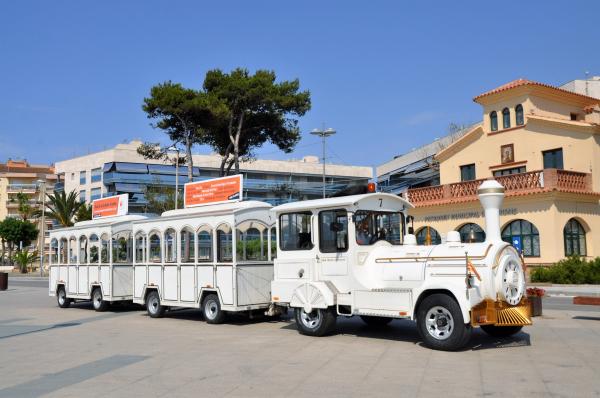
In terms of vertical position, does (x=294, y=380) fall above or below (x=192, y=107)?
below

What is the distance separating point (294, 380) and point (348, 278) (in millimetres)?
3828

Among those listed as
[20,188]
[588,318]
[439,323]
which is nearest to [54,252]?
[439,323]

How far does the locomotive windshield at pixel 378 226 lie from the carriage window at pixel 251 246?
383 cm

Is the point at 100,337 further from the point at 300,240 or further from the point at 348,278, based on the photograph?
the point at 348,278

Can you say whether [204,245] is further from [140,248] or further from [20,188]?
[20,188]

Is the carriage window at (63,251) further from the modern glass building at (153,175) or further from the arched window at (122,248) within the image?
the modern glass building at (153,175)

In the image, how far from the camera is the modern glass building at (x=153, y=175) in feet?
251

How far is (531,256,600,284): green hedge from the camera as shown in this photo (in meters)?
26.3

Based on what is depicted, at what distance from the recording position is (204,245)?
50.7ft

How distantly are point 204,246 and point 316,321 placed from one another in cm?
455

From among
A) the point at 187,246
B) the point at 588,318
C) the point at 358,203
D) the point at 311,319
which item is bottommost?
the point at 588,318

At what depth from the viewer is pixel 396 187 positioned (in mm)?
52500

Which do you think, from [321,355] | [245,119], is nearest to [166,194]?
[245,119]

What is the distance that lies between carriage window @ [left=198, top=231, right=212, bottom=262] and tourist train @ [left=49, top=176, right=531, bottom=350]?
4cm
